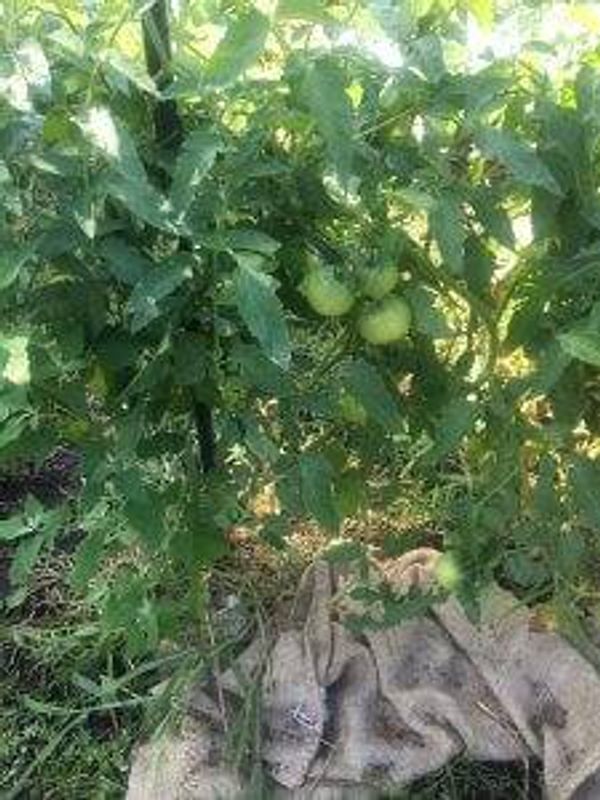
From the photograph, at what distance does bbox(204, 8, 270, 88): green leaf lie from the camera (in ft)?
4.05

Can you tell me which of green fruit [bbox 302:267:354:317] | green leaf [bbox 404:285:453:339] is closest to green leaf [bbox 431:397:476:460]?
green leaf [bbox 404:285:453:339]

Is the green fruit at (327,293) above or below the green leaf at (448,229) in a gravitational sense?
below

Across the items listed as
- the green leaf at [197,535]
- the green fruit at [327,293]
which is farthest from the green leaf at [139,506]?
the green fruit at [327,293]

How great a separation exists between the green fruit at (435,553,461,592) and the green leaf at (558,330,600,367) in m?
0.49

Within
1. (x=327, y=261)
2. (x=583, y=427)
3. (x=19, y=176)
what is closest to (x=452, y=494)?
(x=583, y=427)

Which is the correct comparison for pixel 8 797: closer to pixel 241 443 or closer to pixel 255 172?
pixel 241 443

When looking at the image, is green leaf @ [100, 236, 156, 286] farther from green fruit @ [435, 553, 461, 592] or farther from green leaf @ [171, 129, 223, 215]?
green fruit @ [435, 553, 461, 592]

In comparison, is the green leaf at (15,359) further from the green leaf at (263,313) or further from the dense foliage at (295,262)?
the green leaf at (263,313)

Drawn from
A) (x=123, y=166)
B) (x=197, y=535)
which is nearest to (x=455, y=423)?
(x=197, y=535)

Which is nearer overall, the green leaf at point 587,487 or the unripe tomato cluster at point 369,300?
the unripe tomato cluster at point 369,300

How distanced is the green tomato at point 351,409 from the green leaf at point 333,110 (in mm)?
522

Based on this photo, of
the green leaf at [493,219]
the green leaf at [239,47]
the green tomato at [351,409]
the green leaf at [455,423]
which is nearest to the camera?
the green leaf at [239,47]

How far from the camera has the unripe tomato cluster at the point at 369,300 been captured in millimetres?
1525

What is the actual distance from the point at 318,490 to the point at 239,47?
2.14ft
